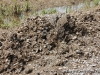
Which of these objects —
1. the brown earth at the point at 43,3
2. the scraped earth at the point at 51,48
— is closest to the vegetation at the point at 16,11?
the brown earth at the point at 43,3

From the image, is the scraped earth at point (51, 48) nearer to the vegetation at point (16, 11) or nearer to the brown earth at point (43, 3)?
the vegetation at point (16, 11)

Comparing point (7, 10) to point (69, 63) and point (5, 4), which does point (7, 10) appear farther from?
point (69, 63)

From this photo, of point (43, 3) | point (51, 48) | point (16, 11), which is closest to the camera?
point (51, 48)

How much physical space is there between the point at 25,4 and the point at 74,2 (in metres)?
2.47

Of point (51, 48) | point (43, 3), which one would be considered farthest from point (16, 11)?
point (51, 48)

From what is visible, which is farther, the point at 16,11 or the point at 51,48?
the point at 16,11

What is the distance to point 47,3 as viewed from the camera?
10422 millimetres

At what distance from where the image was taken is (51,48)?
536 cm

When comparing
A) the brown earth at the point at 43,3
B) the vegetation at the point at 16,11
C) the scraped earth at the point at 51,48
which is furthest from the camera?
the brown earth at the point at 43,3

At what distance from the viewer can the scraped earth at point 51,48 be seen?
16.1 ft

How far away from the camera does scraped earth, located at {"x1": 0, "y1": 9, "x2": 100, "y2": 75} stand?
16.1 feet

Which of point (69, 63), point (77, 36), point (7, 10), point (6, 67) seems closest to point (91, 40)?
point (77, 36)

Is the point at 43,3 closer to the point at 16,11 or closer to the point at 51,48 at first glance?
the point at 16,11

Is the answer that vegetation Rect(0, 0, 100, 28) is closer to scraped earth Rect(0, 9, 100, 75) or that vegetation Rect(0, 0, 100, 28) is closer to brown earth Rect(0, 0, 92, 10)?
brown earth Rect(0, 0, 92, 10)
